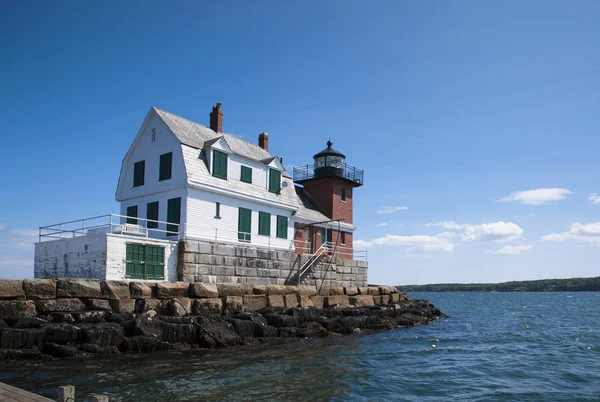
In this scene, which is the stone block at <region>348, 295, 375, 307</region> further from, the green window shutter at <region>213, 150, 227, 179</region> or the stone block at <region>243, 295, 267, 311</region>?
the green window shutter at <region>213, 150, 227, 179</region>

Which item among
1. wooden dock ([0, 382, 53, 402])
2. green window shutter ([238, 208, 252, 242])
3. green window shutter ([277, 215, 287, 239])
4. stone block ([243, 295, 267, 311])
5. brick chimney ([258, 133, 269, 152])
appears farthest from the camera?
brick chimney ([258, 133, 269, 152])

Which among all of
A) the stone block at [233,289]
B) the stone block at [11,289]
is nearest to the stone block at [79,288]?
the stone block at [11,289]

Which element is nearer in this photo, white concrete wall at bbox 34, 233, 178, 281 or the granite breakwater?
the granite breakwater

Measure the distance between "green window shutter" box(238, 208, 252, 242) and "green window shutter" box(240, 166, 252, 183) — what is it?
67.9 inches

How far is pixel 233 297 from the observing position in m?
20.9

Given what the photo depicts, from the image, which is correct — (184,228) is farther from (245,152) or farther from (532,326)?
(532,326)

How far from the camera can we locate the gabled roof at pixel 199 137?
79.3 ft

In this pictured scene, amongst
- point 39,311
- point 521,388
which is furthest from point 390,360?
point 39,311

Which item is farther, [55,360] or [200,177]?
[200,177]

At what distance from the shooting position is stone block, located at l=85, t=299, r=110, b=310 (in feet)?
54.8

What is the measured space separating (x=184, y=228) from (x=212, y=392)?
11.3 meters

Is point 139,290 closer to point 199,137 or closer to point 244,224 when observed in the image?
point 244,224

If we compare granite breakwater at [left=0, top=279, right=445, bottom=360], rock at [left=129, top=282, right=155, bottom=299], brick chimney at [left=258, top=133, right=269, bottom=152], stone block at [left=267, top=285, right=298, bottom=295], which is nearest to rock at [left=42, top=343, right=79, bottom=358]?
granite breakwater at [left=0, top=279, right=445, bottom=360]

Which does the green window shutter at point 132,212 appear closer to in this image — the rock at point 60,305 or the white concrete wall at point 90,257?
the white concrete wall at point 90,257
